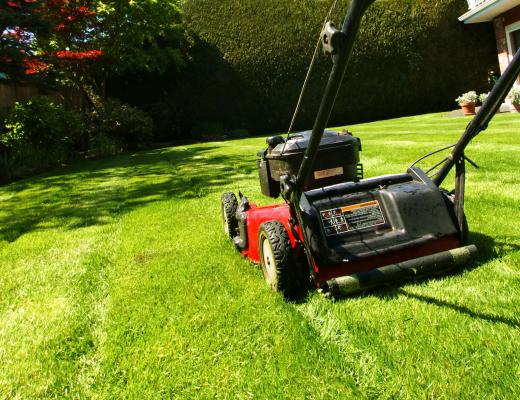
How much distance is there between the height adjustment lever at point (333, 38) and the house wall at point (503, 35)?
1573 centimetres

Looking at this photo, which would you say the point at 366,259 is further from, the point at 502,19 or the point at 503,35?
the point at 502,19

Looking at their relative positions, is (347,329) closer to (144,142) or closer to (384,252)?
(384,252)

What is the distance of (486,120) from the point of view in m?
2.48

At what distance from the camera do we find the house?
1430cm

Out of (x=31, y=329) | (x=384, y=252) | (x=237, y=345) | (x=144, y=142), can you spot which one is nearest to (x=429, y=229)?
(x=384, y=252)

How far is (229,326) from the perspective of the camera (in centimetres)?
230

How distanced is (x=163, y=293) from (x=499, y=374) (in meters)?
1.78

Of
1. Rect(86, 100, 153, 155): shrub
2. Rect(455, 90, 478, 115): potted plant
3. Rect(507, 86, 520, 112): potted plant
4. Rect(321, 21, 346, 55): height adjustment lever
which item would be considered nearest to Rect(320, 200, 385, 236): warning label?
Rect(321, 21, 346, 55): height adjustment lever

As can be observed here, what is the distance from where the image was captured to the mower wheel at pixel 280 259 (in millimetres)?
2402

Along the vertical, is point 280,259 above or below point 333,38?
below

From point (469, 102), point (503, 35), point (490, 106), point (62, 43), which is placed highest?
point (62, 43)

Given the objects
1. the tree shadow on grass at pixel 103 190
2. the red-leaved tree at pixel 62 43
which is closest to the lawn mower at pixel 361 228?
the tree shadow on grass at pixel 103 190

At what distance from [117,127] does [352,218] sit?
12.1 metres

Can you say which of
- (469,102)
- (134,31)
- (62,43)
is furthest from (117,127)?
(469,102)
